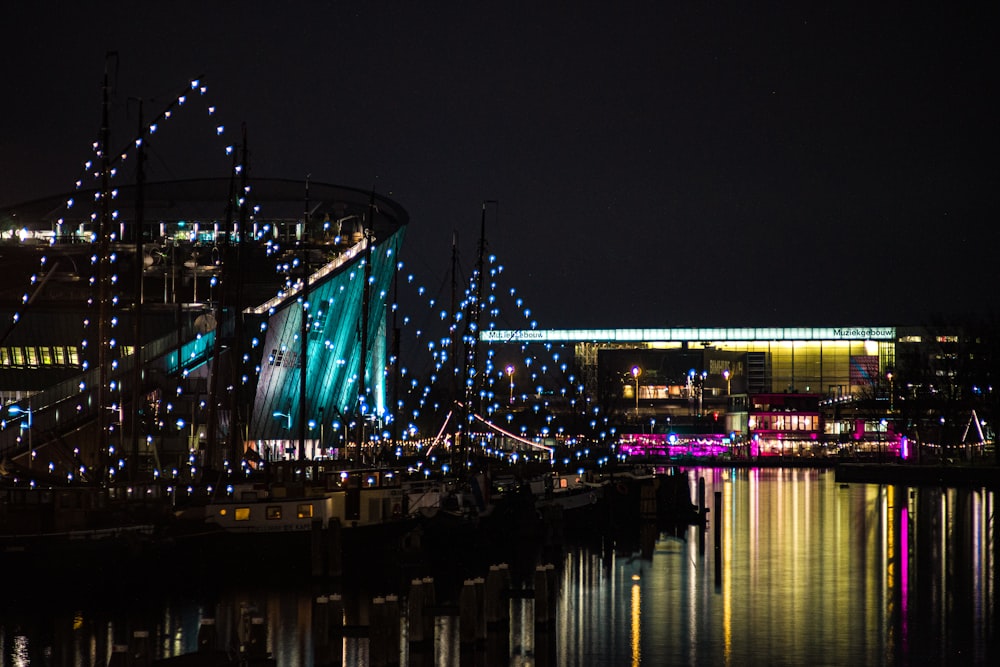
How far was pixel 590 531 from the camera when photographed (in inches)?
2014

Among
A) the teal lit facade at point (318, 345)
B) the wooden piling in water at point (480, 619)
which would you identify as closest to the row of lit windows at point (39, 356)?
the teal lit facade at point (318, 345)

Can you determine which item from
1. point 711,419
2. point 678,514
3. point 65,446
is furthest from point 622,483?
point 711,419

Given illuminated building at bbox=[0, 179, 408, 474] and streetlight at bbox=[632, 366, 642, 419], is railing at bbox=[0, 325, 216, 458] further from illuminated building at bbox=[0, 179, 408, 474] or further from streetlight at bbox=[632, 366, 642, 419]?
streetlight at bbox=[632, 366, 642, 419]

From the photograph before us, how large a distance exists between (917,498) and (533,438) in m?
40.9

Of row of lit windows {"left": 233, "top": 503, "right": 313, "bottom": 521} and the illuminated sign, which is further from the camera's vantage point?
the illuminated sign

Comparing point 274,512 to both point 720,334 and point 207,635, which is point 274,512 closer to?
point 207,635

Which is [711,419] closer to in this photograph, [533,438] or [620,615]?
[533,438]

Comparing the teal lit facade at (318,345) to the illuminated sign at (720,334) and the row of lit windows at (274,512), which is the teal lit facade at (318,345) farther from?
the illuminated sign at (720,334)

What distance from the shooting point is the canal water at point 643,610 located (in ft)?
83.4

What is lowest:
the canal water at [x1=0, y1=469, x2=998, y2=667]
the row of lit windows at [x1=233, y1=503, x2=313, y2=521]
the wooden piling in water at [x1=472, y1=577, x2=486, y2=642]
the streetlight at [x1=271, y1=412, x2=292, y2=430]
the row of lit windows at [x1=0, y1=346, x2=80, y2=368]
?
the canal water at [x1=0, y1=469, x2=998, y2=667]

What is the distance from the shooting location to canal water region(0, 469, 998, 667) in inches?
1000

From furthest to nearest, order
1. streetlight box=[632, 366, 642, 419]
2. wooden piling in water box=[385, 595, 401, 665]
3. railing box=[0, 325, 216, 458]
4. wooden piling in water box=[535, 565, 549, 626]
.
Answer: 1. streetlight box=[632, 366, 642, 419]
2. railing box=[0, 325, 216, 458]
3. wooden piling in water box=[535, 565, 549, 626]
4. wooden piling in water box=[385, 595, 401, 665]

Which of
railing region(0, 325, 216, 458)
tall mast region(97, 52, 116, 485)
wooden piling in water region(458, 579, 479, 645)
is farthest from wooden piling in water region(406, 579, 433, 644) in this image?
railing region(0, 325, 216, 458)

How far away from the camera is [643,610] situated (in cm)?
3114
